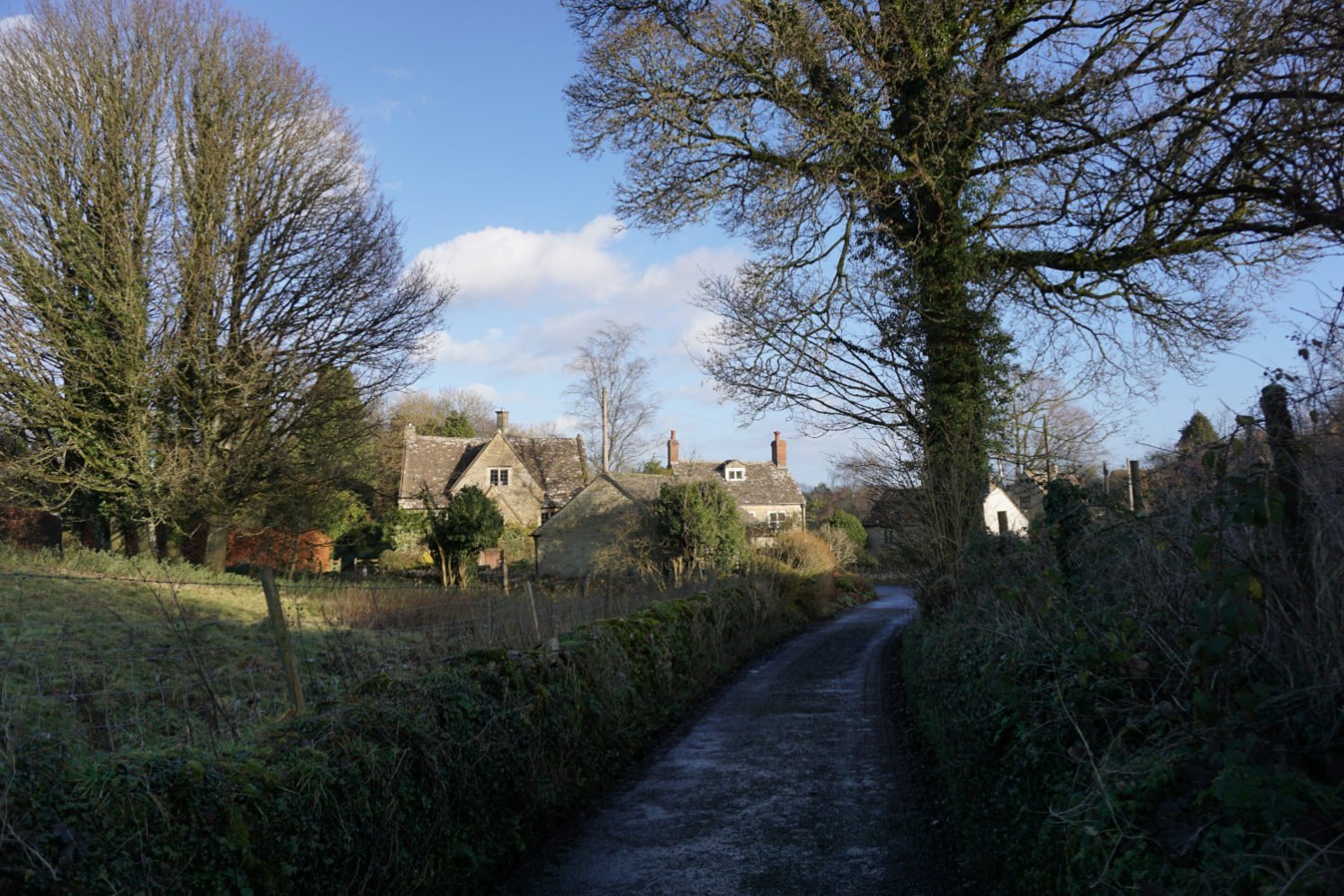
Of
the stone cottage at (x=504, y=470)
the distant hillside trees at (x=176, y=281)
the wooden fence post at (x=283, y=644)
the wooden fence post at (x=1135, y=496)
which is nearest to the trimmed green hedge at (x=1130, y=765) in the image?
the wooden fence post at (x=1135, y=496)

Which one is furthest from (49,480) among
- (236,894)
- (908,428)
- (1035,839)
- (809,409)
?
(1035,839)

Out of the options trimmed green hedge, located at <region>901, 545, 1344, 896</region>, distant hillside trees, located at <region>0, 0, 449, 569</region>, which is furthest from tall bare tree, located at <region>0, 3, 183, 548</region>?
trimmed green hedge, located at <region>901, 545, 1344, 896</region>

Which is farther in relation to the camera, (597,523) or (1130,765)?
(597,523)

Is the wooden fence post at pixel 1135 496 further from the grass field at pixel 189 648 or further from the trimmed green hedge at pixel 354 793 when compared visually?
the grass field at pixel 189 648

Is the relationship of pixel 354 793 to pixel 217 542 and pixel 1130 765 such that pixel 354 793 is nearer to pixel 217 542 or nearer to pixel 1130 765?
pixel 1130 765

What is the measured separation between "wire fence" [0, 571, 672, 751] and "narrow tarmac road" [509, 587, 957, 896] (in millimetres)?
1864

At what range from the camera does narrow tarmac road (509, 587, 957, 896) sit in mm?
6277

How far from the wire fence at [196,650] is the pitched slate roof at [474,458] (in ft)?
122

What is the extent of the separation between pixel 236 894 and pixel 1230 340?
1502 centimetres

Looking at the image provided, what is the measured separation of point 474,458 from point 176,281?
31562 mm

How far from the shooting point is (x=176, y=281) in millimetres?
21875

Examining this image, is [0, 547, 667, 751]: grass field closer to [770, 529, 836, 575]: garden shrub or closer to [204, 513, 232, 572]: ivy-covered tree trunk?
[204, 513, 232, 572]: ivy-covered tree trunk

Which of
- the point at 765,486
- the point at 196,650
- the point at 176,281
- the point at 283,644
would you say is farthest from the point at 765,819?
the point at 765,486

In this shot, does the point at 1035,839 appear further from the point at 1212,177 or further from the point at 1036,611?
the point at 1212,177
